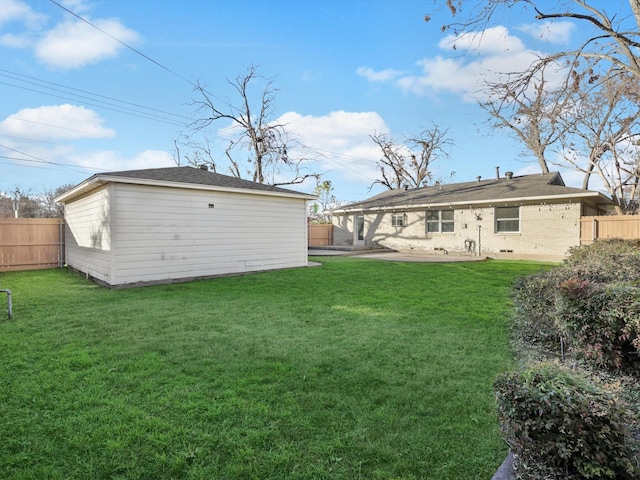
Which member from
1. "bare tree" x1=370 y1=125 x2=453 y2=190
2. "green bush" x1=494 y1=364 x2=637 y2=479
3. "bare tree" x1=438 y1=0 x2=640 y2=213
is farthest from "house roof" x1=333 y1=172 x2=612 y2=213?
"green bush" x1=494 y1=364 x2=637 y2=479

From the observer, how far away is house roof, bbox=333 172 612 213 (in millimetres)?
14875

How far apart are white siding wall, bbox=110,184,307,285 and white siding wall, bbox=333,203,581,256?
9213mm

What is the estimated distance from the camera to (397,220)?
68.0ft

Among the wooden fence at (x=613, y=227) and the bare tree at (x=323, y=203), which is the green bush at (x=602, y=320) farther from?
the bare tree at (x=323, y=203)

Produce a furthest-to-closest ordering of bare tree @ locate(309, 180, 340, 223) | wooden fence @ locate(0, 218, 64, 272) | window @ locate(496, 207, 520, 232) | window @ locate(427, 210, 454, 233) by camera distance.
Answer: bare tree @ locate(309, 180, 340, 223) < window @ locate(427, 210, 454, 233) < window @ locate(496, 207, 520, 232) < wooden fence @ locate(0, 218, 64, 272)

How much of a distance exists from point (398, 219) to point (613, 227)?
9.72 metres

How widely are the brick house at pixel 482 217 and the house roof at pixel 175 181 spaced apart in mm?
9116

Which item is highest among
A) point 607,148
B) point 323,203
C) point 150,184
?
point 607,148

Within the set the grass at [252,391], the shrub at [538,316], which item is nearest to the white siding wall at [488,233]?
the shrub at [538,316]

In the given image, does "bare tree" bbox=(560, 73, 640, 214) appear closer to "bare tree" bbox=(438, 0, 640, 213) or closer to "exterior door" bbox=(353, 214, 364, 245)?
"bare tree" bbox=(438, 0, 640, 213)

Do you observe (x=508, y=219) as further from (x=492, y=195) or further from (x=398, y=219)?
(x=398, y=219)

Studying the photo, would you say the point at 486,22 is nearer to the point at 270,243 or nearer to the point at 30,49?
the point at 270,243

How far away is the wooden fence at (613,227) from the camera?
45.2 feet

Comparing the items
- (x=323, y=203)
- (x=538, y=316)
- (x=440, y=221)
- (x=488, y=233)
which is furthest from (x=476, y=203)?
(x=323, y=203)
